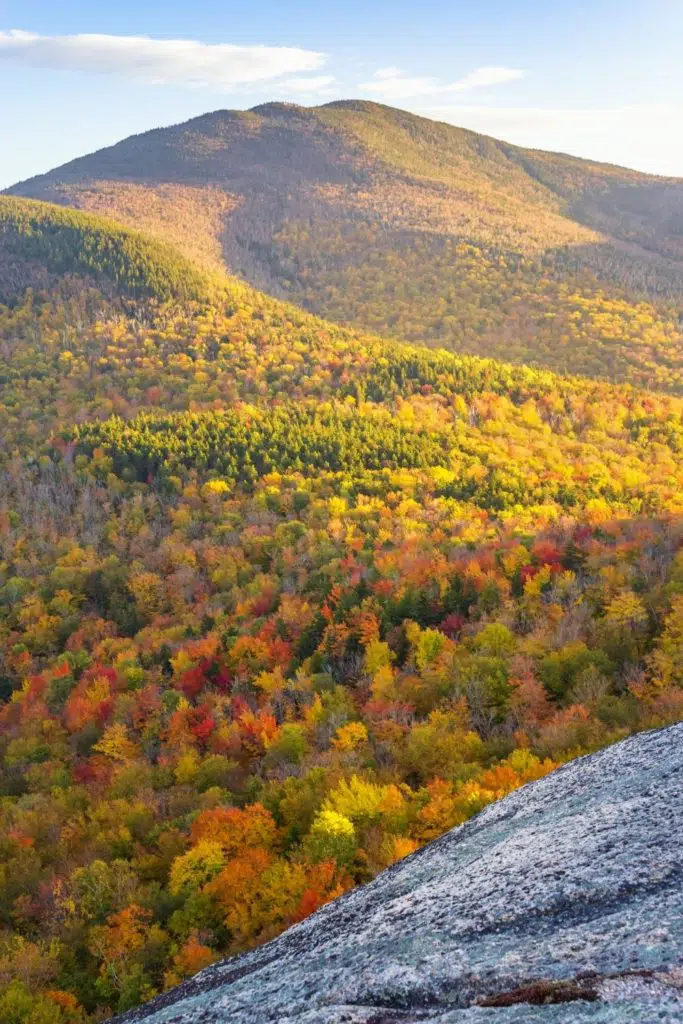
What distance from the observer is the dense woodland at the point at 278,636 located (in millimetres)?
43969

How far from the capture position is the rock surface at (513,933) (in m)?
14.5

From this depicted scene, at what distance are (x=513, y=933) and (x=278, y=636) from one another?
6790 centimetres

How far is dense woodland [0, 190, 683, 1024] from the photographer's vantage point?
43969 millimetres

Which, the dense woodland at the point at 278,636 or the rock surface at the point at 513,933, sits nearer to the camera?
the rock surface at the point at 513,933

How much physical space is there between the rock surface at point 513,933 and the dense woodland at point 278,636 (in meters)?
16.7

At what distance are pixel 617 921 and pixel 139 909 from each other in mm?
37249

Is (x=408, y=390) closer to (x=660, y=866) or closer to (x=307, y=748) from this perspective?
(x=307, y=748)

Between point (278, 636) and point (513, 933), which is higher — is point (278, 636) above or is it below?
below

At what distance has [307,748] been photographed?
61.4 m

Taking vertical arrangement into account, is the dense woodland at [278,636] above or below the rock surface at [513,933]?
below

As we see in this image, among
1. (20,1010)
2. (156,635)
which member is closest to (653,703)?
(20,1010)

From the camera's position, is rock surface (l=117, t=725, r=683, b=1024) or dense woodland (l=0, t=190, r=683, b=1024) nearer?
rock surface (l=117, t=725, r=683, b=1024)

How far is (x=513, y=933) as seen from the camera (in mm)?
17656

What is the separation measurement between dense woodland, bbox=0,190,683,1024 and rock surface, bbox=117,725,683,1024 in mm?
16701
